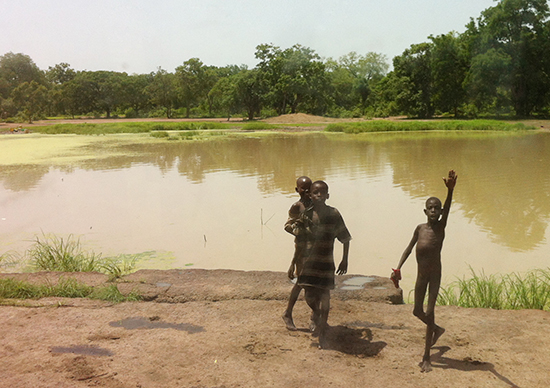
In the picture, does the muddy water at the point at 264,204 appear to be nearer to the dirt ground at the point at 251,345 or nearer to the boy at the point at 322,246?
the dirt ground at the point at 251,345

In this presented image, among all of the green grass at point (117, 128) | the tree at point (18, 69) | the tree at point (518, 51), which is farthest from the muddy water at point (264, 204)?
the tree at point (18, 69)

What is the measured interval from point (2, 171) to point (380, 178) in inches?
581

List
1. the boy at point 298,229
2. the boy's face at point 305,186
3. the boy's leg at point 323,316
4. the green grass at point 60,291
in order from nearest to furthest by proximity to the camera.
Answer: the boy's leg at point 323,316 → the boy at point 298,229 → the boy's face at point 305,186 → the green grass at point 60,291

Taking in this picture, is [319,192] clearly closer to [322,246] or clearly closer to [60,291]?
[322,246]

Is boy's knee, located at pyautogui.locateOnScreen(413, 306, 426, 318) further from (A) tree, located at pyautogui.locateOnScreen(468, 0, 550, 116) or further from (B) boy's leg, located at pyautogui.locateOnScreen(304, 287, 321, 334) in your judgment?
(A) tree, located at pyautogui.locateOnScreen(468, 0, 550, 116)

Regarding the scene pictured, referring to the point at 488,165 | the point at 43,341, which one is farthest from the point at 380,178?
the point at 43,341

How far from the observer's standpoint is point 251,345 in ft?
14.0

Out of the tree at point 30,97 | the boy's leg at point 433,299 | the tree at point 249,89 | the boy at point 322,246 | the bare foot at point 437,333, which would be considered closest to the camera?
the boy's leg at point 433,299

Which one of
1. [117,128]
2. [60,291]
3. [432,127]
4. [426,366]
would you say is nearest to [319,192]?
[426,366]

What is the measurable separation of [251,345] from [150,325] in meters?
1.15

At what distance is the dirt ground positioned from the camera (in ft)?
12.1

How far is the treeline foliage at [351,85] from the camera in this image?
49406 mm

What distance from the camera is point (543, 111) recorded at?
5216cm

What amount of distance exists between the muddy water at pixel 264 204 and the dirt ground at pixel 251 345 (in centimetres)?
218
